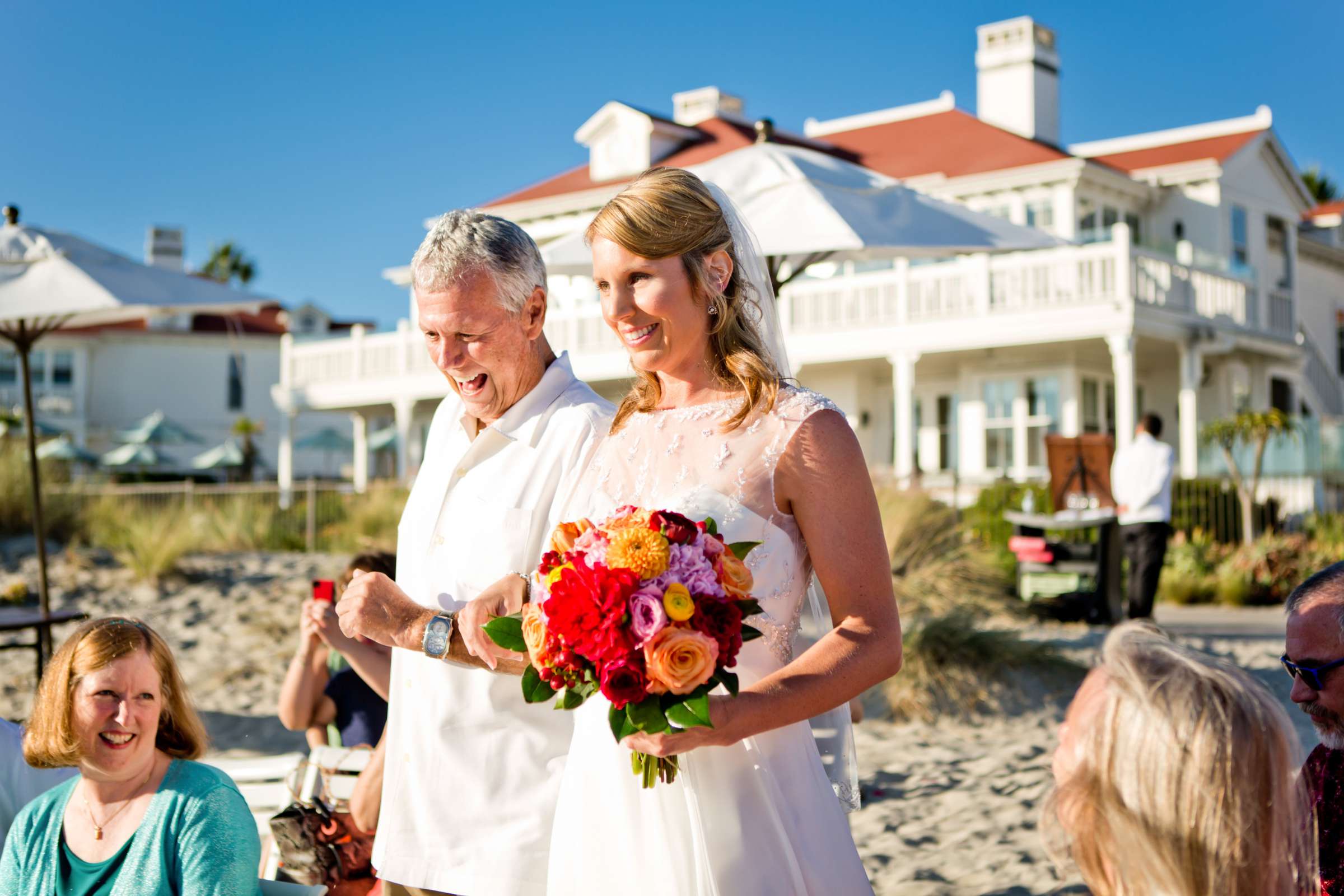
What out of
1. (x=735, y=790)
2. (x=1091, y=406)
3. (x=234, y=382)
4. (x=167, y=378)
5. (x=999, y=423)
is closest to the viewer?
(x=735, y=790)

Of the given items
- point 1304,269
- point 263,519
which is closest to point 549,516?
point 263,519

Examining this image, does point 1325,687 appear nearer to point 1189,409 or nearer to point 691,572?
point 691,572

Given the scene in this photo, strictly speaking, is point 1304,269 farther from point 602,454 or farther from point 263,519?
point 602,454

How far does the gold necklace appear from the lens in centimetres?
296

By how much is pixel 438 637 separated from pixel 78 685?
3.71 feet

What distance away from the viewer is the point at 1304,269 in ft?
93.1

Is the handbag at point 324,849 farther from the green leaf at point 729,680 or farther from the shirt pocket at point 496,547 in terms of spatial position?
the green leaf at point 729,680

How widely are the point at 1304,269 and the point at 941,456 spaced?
36.8ft

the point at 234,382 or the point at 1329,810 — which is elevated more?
the point at 234,382

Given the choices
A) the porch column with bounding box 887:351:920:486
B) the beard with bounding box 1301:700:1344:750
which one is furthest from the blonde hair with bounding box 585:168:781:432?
the porch column with bounding box 887:351:920:486

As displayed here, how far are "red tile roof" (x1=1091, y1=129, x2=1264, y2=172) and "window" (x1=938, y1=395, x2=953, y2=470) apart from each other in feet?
18.7

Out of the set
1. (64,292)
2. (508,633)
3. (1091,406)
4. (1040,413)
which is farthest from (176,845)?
(1091,406)

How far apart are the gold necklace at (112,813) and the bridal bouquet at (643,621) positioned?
4.84 ft

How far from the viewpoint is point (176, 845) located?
2883 millimetres
